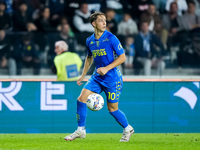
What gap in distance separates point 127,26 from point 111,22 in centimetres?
47

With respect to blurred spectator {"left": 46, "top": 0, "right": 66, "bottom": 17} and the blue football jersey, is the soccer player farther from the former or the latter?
blurred spectator {"left": 46, "top": 0, "right": 66, "bottom": 17}

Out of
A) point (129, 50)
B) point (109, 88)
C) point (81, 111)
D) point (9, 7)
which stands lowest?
point (81, 111)

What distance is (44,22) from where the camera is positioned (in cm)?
1120

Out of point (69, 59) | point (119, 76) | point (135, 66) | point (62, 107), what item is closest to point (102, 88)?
point (119, 76)

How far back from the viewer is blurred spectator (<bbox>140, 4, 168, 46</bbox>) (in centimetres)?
1098

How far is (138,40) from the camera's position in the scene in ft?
35.2

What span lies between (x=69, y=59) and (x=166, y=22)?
3603 millimetres

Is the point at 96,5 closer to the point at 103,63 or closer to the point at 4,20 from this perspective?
the point at 4,20

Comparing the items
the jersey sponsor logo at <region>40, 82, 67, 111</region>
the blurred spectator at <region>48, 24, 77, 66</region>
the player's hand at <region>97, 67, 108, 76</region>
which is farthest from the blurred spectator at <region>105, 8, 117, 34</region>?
the player's hand at <region>97, 67, 108, 76</region>

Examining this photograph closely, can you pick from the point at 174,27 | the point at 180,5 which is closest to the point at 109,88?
the point at 174,27

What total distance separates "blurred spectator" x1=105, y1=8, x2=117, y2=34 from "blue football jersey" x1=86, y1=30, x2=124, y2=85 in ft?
16.4

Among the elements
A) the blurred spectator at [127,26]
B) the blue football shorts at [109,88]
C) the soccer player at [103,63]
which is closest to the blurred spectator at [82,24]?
the blurred spectator at [127,26]

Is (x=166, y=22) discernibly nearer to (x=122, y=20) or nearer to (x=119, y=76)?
(x=122, y=20)

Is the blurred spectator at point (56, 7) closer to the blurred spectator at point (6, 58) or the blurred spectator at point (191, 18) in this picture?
the blurred spectator at point (6, 58)
